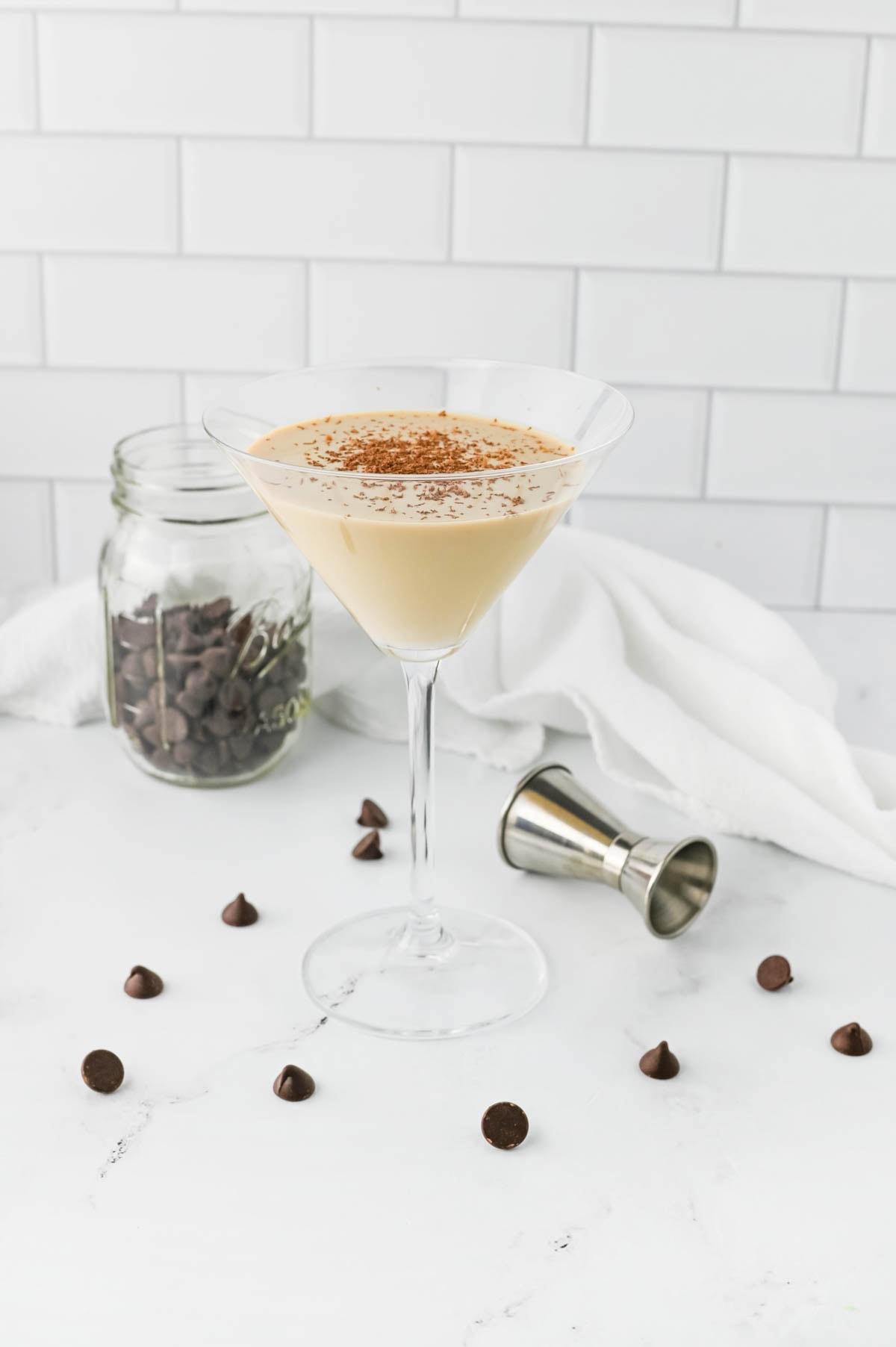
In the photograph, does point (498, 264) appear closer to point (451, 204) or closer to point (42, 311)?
point (451, 204)

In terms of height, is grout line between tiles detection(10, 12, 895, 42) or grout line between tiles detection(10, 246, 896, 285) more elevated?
grout line between tiles detection(10, 12, 895, 42)

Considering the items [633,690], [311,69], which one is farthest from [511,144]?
[633,690]

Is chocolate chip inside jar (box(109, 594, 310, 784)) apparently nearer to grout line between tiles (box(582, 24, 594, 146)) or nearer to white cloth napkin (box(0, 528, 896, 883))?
white cloth napkin (box(0, 528, 896, 883))

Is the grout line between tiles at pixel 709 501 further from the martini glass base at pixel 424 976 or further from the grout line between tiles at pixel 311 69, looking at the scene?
the martini glass base at pixel 424 976

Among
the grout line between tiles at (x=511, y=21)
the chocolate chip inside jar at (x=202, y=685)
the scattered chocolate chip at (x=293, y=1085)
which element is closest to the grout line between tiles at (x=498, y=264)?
the grout line between tiles at (x=511, y=21)

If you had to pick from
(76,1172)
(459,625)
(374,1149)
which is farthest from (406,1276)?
(459,625)

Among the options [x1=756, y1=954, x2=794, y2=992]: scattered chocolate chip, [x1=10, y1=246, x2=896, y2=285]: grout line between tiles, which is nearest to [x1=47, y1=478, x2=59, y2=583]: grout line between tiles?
[x1=10, y1=246, x2=896, y2=285]: grout line between tiles

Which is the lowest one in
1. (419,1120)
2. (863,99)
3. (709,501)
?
(419,1120)
